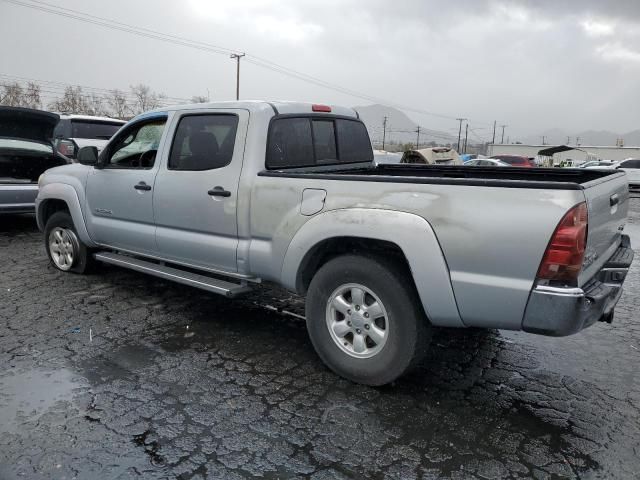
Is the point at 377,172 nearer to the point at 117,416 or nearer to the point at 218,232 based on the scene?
the point at 218,232

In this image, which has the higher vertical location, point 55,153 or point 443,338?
point 55,153

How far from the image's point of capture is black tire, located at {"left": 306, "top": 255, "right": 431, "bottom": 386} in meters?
3.17

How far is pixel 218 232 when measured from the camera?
13.5 ft

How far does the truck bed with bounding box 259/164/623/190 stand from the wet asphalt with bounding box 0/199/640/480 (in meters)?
1.40

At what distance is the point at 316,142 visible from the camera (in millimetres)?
4473

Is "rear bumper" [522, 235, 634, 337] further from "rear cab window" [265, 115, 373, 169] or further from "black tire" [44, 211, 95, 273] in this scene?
"black tire" [44, 211, 95, 273]

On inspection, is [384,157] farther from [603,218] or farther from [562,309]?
[562,309]

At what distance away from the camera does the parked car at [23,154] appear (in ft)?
25.3

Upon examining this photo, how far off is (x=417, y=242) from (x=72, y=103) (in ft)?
192

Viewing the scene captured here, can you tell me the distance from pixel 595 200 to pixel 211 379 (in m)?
2.69

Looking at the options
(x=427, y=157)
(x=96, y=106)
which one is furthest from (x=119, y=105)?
(x=427, y=157)

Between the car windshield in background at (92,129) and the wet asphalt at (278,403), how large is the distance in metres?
8.61

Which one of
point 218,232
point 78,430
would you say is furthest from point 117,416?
point 218,232

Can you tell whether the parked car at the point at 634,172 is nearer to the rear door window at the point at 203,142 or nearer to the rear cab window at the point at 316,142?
the rear cab window at the point at 316,142
